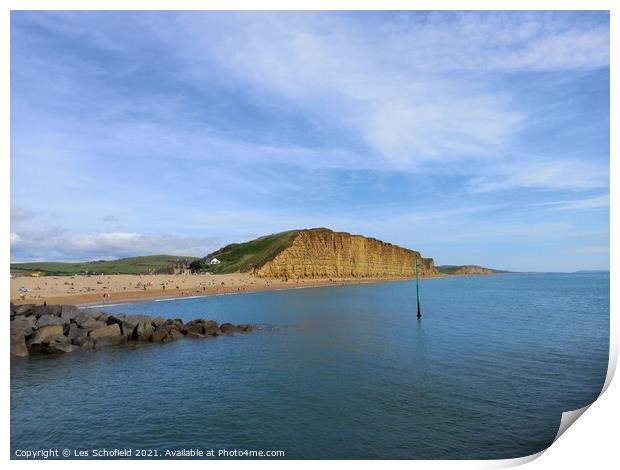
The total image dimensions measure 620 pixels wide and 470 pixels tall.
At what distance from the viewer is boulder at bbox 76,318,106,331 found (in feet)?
66.4

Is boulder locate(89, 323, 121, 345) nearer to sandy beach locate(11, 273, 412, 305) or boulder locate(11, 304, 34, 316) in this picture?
boulder locate(11, 304, 34, 316)

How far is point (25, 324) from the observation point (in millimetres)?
18516

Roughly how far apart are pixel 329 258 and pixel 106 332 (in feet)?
263

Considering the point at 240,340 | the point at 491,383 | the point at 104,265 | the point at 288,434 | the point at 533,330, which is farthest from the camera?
the point at 104,265

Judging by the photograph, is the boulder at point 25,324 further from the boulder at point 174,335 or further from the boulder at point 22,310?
the boulder at point 174,335

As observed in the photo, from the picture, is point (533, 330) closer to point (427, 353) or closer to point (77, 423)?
point (427, 353)

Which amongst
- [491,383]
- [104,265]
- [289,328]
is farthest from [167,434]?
[104,265]

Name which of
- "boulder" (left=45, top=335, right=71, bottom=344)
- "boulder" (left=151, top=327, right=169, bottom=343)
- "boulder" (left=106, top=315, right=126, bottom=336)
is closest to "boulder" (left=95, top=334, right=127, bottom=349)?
"boulder" (left=106, top=315, right=126, bottom=336)

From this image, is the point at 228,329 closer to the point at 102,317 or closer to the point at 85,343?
the point at 102,317

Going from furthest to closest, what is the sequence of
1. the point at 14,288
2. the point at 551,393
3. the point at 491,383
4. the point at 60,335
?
the point at 14,288 < the point at 60,335 < the point at 491,383 < the point at 551,393

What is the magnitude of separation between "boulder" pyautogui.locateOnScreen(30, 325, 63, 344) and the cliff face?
216 ft

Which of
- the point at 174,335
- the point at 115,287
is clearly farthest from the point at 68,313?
the point at 115,287
